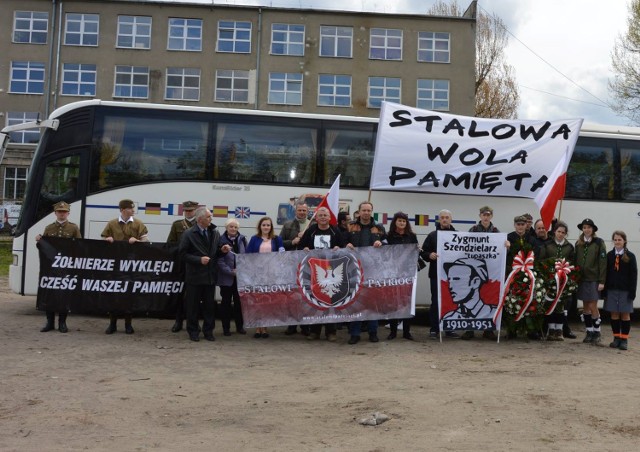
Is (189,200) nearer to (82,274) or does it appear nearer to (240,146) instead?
(240,146)

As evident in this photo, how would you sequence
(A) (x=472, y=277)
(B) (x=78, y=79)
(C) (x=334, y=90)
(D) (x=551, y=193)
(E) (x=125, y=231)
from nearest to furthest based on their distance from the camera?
(A) (x=472, y=277) → (E) (x=125, y=231) → (D) (x=551, y=193) → (B) (x=78, y=79) → (C) (x=334, y=90)

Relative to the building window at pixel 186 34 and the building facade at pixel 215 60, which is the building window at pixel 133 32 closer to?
the building facade at pixel 215 60

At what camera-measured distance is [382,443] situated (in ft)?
16.4

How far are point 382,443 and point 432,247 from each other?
5.08m

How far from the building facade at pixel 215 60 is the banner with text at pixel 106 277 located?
103 feet

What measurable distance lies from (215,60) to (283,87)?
4.76 m

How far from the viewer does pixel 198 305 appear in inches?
366

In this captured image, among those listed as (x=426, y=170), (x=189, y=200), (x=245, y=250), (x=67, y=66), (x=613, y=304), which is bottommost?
(x=613, y=304)

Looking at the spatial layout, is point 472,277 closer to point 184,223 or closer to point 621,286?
point 621,286

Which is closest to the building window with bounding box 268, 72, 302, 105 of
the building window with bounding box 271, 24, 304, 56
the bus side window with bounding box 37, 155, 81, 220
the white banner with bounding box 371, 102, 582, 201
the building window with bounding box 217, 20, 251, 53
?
the building window with bounding box 271, 24, 304, 56

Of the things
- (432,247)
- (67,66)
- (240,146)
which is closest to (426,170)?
(432,247)

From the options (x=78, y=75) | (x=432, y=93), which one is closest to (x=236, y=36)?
(x=78, y=75)

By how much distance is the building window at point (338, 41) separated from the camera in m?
41.3

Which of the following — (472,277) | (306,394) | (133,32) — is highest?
(133,32)
